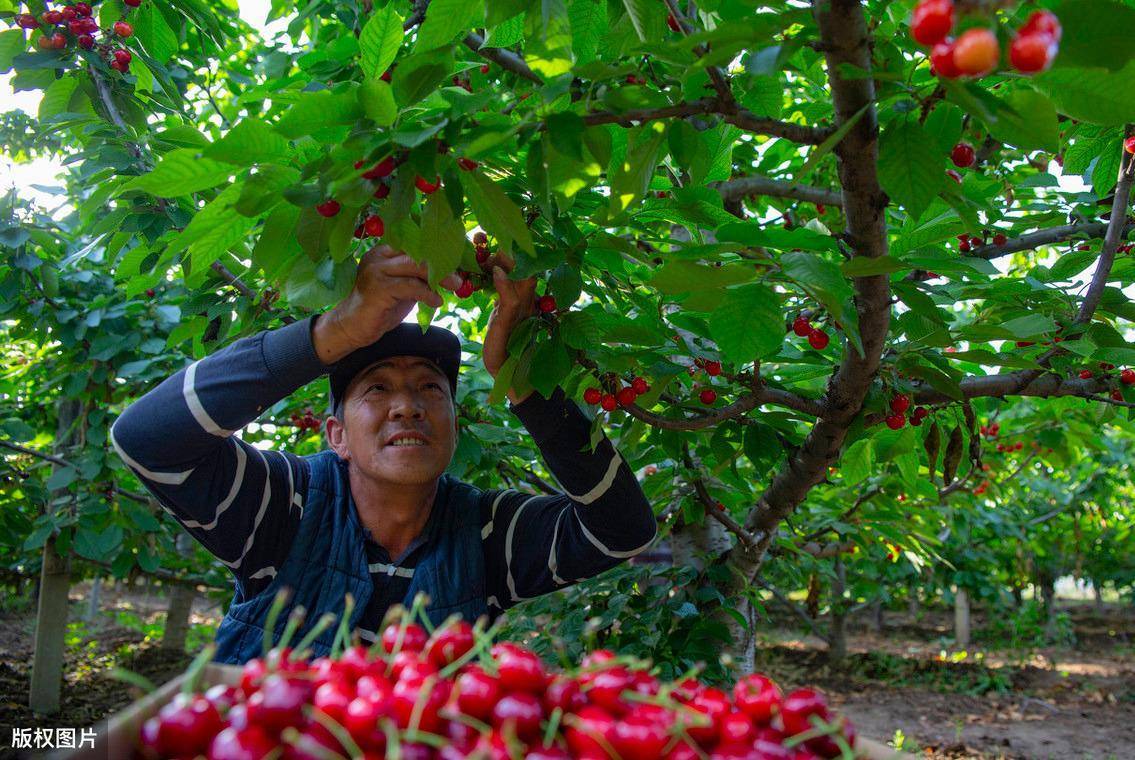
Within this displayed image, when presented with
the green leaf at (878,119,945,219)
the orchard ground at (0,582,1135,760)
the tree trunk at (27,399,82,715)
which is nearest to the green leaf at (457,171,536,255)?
the green leaf at (878,119,945,219)

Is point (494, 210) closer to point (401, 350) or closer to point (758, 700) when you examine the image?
point (758, 700)

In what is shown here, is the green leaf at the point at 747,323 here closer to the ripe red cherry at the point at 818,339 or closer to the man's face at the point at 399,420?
the ripe red cherry at the point at 818,339

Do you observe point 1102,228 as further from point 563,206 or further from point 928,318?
point 563,206

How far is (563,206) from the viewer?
1347mm

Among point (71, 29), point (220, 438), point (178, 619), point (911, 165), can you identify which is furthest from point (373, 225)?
point (178, 619)

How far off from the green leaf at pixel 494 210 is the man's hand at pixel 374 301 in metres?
0.18

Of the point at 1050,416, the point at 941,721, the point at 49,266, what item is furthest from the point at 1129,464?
the point at 49,266

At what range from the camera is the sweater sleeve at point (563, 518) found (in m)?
2.01

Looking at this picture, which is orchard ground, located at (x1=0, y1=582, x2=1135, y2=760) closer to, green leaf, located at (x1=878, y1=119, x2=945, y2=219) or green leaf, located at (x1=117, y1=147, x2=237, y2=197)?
green leaf, located at (x1=117, y1=147, x2=237, y2=197)

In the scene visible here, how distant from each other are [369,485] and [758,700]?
139 cm

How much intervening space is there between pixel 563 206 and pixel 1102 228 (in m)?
1.58

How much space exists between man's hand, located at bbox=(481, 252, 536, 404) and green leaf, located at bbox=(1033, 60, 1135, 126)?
2.99 feet

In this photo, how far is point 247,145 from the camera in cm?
121

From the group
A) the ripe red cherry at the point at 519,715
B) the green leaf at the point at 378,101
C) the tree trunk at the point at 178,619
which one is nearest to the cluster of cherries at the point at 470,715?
the ripe red cherry at the point at 519,715
